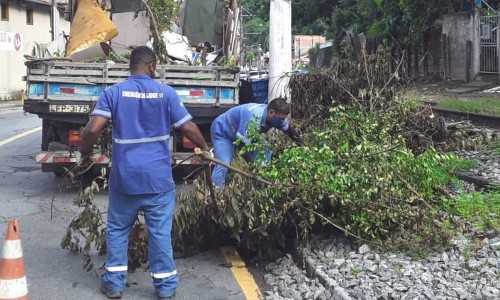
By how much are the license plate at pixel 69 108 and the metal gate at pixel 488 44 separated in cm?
1646

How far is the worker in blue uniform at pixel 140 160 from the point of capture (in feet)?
16.0

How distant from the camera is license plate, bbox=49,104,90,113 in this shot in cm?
852

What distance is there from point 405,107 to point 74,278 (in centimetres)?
434

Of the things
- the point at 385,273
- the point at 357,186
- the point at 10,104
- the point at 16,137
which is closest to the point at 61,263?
the point at 357,186

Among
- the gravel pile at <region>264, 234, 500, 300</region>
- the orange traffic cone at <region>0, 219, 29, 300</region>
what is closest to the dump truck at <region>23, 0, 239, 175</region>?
the gravel pile at <region>264, 234, 500, 300</region>

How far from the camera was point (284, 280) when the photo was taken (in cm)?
542

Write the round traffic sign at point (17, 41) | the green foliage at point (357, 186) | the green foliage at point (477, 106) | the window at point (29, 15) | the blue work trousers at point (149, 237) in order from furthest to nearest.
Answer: the window at point (29, 15) < the round traffic sign at point (17, 41) < the green foliage at point (477, 106) < the green foliage at point (357, 186) < the blue work trousers at point (149, 237)

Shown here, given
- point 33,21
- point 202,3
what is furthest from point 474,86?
point 33,21

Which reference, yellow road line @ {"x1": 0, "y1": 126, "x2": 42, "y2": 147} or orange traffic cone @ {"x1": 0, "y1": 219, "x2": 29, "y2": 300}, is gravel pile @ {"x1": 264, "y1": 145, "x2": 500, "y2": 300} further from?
yellow road line @ {"x1": 0, "y1": 126, "x2": 42, "y2": 147}

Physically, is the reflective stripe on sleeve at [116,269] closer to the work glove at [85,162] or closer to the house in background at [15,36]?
the work glove at [85,162]

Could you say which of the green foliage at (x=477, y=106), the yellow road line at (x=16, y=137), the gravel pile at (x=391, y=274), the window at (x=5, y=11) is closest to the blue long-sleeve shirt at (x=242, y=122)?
the gravel pile at (x=391, y=274)

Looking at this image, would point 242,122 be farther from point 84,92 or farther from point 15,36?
point 15,36

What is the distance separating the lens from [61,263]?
19.6 ft

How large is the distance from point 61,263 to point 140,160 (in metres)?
1.70
